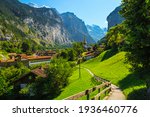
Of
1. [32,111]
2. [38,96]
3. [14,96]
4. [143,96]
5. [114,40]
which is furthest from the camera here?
[114,40]

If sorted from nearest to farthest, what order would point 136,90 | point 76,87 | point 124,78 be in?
point 136,90 < point 124,78 < point 76,87

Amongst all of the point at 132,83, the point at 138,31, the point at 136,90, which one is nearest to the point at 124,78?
the point at 132,83

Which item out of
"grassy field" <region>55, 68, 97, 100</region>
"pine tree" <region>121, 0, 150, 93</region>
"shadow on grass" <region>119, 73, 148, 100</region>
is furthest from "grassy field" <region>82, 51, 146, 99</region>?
"grassy field" <region>55, 68, 97, 100</region>

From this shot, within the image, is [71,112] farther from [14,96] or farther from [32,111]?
[14,96]

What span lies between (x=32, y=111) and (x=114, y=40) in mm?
107447

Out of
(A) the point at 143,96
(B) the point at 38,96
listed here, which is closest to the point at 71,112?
(A) the point at 143,96

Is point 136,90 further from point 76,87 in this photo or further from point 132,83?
point 76,87

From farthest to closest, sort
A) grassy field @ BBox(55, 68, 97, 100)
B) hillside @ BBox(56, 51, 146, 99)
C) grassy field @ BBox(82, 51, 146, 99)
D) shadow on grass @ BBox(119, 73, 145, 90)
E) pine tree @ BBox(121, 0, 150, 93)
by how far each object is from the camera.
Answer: grassy field @ BBox(55, 68, 97, 100), shadow on grass @ BBox(119, 73, 145, 90), hillside @ BBox(56, 51, 146, 99), grassy field @ BBox(82, 51, 146, 99), pine tree @ BBox(121, 0, 150, 93)

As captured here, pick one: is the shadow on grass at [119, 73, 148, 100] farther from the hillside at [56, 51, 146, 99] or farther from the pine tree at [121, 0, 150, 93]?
the pine tree at [121, 0, 150, 93]

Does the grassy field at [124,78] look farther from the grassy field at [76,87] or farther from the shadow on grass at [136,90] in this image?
the grassy field at [76,87]

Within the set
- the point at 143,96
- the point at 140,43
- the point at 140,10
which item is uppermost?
the point at 140,10

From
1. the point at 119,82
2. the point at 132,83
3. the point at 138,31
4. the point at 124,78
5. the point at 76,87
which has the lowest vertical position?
the point at 76,87

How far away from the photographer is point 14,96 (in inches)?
2987

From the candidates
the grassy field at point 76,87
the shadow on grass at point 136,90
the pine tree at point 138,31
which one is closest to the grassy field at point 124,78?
the shadow on grass at point 136,90
